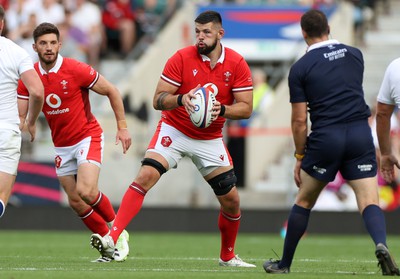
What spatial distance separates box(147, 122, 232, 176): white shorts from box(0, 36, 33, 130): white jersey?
1.60m

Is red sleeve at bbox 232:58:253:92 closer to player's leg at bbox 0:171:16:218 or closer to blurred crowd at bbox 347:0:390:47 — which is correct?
player's leg at bbox 0:171:16:218

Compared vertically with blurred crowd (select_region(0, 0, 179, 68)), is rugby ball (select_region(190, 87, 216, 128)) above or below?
above

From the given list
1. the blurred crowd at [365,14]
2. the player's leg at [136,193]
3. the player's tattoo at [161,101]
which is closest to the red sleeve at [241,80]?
the player's tattoo at [161,101]

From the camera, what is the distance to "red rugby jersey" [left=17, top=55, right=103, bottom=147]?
39.8 ft

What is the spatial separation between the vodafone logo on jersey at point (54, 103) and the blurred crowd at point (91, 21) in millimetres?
8921

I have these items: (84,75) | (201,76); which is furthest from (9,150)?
(201,76)

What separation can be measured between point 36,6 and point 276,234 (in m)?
7.13

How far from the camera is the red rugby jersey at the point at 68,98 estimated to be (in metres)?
12.1

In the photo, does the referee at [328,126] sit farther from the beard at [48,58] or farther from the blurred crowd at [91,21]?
the blurred crowd at [91,21]

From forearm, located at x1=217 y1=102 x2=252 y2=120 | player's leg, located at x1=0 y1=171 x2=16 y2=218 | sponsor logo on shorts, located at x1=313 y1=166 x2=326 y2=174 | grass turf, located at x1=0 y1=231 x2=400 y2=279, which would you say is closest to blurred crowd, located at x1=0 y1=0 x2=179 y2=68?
grass turf, located at x1=0 y1=231 x2=400 y2=279

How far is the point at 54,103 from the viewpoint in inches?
480

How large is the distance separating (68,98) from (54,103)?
16 cm

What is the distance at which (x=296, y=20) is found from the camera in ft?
74.5

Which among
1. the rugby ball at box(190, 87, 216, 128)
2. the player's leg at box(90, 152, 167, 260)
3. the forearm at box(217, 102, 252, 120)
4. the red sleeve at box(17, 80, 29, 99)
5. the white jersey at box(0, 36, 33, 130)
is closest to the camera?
the white jersey at box(0, 36, 33, 130)
